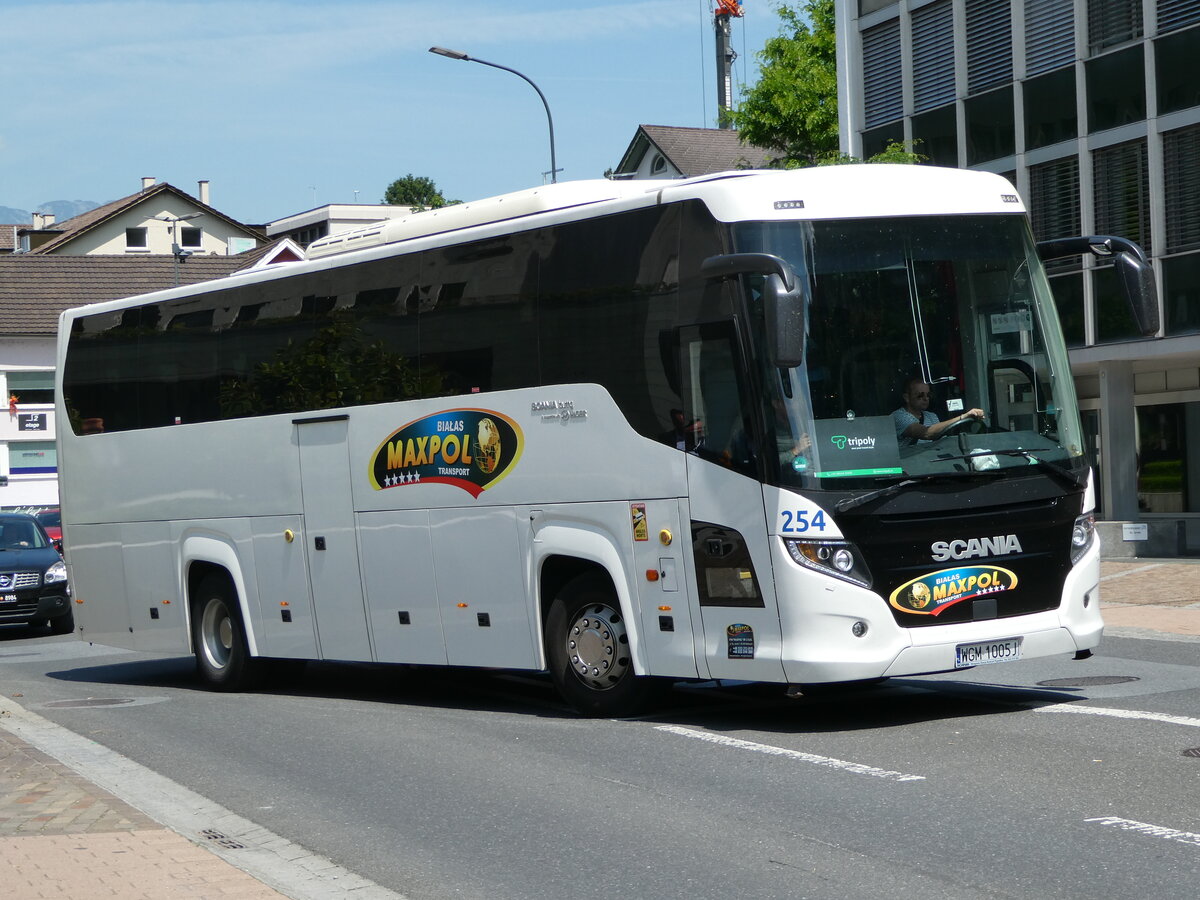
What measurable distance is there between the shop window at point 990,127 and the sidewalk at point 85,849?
2271 cm

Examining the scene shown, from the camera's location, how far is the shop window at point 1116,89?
2659cm

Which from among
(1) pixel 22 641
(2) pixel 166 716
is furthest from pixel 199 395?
(1) pixel 22 641

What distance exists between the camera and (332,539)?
14125 millimetres

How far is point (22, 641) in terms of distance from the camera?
24391mm

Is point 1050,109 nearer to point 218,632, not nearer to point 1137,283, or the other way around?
point 218,632

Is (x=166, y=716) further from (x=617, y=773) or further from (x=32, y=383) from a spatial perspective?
(x=32, y=383)

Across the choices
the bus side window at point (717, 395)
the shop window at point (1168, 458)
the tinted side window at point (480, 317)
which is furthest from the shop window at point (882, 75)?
the bus side window at point (717, 395)

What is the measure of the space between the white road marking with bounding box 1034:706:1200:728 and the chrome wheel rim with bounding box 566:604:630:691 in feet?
9.09

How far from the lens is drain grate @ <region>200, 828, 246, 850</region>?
809 centimetres

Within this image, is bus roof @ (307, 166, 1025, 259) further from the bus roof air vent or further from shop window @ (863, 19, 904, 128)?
shop window @ (863, 19, 904, 128)

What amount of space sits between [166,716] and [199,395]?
124 inches

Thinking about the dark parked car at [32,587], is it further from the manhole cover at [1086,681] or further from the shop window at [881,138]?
the shop window at [881,138]

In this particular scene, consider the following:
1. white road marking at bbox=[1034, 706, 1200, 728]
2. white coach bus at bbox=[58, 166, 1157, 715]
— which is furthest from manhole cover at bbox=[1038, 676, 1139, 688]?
white coach bus at bbox=[58, 166, 1157, 715]

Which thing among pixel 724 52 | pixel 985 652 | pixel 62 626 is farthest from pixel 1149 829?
pixel 724 52
